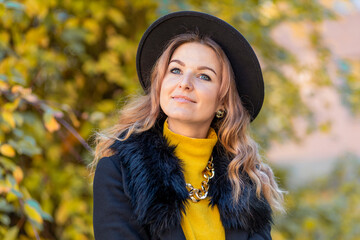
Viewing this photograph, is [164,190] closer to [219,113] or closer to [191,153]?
[191,153]

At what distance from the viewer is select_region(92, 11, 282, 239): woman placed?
1.84m

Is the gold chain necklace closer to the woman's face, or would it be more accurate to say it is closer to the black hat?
the woman's face

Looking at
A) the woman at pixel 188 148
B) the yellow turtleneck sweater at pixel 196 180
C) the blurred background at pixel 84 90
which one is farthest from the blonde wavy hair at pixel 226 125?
the blurred background at pixel 84 90

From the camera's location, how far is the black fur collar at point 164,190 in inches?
71.9

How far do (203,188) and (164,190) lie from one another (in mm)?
233

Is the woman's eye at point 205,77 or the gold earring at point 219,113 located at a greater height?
the woman's eye at point 205,77

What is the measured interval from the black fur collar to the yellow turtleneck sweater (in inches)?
1.6

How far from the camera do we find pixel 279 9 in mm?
4574

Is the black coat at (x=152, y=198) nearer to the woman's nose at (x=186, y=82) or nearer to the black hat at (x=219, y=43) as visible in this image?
the woman's nose at (x=186, y=82)

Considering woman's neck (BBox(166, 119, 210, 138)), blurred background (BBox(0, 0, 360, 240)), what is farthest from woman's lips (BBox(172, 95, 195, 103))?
blurred background (BBox(0, 0, 360, 240))

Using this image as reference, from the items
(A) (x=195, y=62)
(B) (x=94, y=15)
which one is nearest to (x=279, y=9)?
(B) (x=94, y=15)

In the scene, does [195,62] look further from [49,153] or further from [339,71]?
[339,71]

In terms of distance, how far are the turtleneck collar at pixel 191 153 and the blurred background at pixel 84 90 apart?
0.63 m

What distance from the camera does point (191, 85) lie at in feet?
6.54
